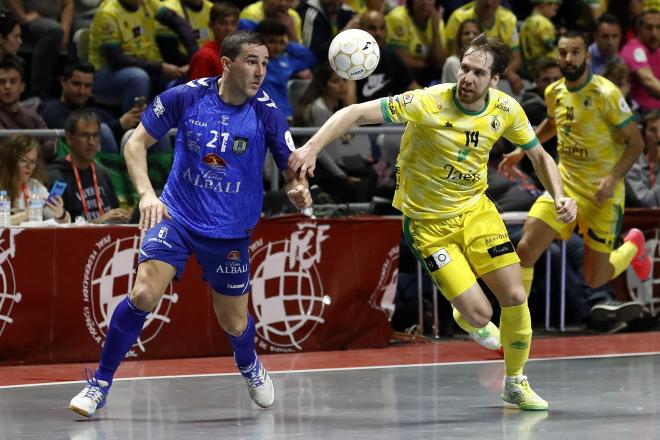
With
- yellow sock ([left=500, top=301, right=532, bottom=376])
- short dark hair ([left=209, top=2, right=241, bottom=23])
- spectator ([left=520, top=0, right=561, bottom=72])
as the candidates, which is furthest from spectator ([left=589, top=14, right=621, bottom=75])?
yellow sock ([left=500, top=301, right=532, bottom=376])

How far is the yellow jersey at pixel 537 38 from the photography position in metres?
15.2

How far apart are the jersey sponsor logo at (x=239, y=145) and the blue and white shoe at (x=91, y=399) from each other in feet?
5.25

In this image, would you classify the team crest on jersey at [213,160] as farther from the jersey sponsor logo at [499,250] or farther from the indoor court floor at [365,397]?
the jersey sponsor logo at [499,250]

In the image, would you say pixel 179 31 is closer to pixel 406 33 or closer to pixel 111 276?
pixel 406 33

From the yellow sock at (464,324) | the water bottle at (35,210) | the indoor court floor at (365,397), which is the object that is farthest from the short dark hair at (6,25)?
the yellow sock at (464,324)

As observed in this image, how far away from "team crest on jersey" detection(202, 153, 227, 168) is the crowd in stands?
2965mm

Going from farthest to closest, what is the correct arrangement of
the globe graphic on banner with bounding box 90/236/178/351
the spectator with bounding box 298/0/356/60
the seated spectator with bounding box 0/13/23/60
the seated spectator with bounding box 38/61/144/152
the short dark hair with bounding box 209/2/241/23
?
the spectator with bounding box 298/0/356/60
the short dark hair with bounding box 209/2/241/23
the seated spectator with bounding box 0/13/23/60
the seated spectator with bounding box 38/61/144/152
the globe graphic on banner with bounding box 90/236/178/351

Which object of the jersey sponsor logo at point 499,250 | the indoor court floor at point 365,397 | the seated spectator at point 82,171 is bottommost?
the indoor court floor at point 365,397

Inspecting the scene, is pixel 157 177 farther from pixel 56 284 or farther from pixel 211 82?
pixel 211 82

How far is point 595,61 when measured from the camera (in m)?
14.8

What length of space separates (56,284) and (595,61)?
7361mm

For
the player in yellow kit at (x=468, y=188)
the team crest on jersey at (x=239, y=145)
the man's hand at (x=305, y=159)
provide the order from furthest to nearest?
1. the player in yellow kit at (x=468, y=188)
2. the team crest on jersey at (x=239, y=145)
3. the man's hand at (x=305, y=159)

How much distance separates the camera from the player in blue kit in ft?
25.0

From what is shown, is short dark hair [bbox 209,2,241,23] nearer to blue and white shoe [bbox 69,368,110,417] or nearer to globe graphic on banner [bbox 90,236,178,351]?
globe graphic on banner [bbox 90,236,178,351]
